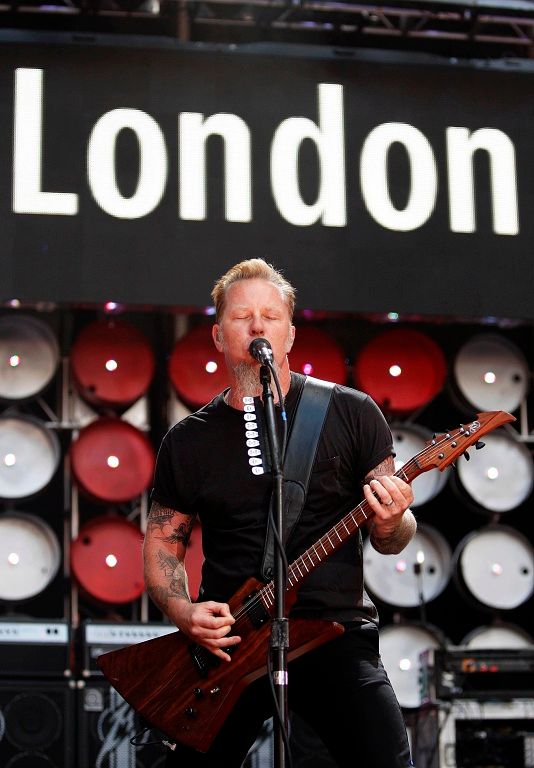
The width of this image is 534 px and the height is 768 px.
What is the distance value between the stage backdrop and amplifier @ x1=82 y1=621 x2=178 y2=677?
1.90m

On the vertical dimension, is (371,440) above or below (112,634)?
above

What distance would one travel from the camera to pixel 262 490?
13.1ft

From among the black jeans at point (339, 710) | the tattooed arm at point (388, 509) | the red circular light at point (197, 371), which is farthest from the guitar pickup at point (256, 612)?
the red circular light at point (197, 371)

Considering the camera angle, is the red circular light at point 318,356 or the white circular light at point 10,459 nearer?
the white circular light at point 10,459

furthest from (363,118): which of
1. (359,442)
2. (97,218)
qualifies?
(359,442)

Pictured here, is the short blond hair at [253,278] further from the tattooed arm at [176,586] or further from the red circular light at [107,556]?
the red circular light at [107,556]

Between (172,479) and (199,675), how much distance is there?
639 millimetres

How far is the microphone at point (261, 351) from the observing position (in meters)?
3.74

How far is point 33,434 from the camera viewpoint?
880cm

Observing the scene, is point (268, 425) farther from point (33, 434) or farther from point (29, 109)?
point (33, 434)

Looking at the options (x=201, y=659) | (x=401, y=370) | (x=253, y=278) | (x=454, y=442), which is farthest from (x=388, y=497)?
(x=401, y=370)

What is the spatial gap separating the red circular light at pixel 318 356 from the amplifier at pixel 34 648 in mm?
2609

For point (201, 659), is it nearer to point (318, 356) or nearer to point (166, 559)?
point (166, 559)

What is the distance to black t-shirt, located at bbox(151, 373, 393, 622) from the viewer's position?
3.95m
